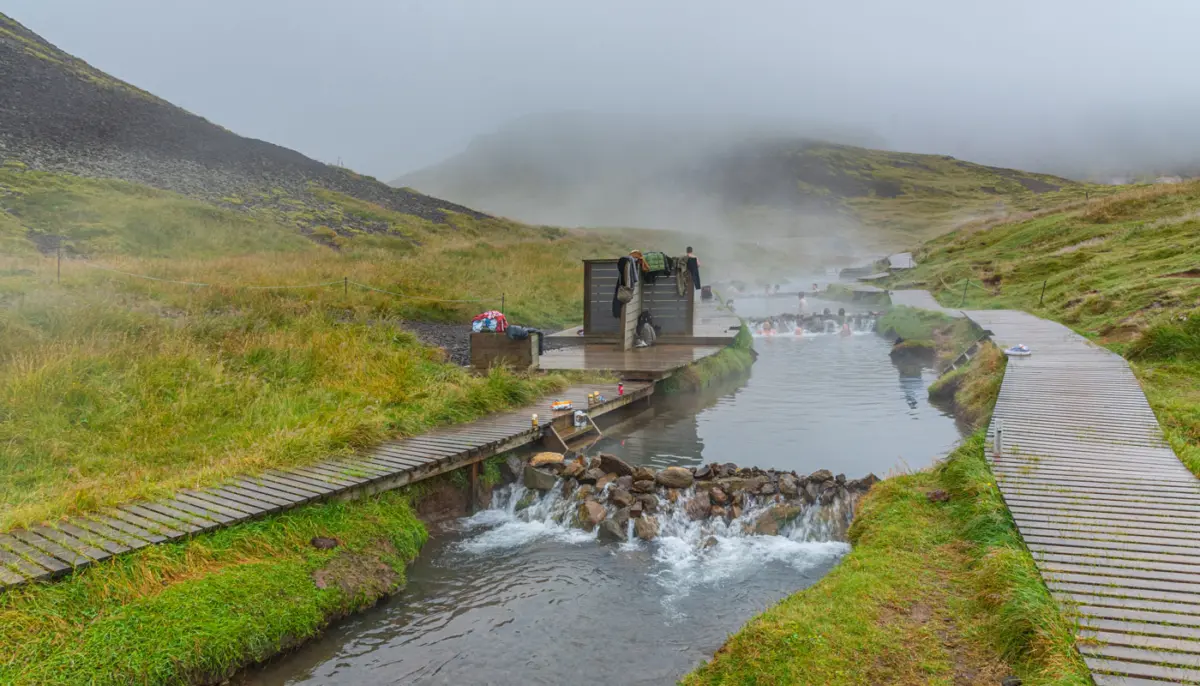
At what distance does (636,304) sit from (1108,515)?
50.9ft

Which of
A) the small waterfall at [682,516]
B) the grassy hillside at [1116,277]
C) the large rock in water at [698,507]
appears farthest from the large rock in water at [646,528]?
the grassy hillside at [1116,277]

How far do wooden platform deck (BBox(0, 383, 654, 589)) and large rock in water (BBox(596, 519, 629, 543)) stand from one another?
215 centimetres

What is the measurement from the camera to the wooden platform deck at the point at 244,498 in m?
6.57

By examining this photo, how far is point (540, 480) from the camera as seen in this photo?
11.2 metres

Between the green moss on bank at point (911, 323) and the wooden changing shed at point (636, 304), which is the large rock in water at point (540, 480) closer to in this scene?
the wooden changing shed at point (636, 304)

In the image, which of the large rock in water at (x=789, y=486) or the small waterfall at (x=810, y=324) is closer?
the large rock in water at (x=789, y=486)

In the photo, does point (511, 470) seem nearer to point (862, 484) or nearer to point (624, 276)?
point (862, 484)

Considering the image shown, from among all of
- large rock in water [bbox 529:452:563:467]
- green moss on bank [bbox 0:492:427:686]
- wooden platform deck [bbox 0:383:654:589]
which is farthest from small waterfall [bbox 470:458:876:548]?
green moss on bank [bbox 0:492:427:686]

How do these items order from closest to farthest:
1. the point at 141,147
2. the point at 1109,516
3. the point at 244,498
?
the point at 1109,516, the point at 244,498, the point at 141,147

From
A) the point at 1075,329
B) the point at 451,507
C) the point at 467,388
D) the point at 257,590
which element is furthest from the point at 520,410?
the point at 1075,329

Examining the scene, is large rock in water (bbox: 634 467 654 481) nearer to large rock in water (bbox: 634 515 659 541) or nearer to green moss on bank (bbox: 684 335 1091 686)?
large rock in water (bbox: 634 515 659 541)

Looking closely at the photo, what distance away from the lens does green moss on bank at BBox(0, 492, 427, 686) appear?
Result: 223 inches

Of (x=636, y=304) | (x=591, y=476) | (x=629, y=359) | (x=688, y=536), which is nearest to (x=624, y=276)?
(x=636, y=304)

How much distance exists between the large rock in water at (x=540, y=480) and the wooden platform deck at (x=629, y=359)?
601 centimetres
